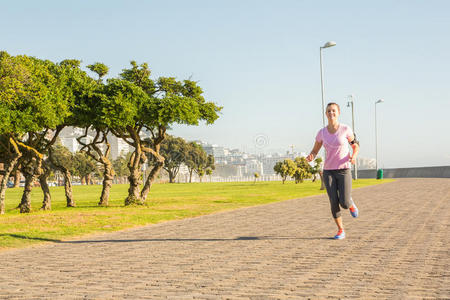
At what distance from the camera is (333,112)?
729 centimetres

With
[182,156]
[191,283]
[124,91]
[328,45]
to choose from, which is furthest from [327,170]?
[182,156]

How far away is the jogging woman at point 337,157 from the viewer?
722 cm

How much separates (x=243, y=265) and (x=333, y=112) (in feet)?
10.2

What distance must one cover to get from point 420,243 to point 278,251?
7.82 feet

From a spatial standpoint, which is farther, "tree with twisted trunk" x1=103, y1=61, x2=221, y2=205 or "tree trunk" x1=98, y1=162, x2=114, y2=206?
"tree trunk" x1=98, y1=162, x2=114, y2=206

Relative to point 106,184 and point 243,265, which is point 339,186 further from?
point 106,184

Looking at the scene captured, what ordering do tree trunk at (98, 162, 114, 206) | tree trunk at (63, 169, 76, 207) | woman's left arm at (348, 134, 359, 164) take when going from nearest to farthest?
woman's left arm at (348, 134, 359, 164), tree trunk at (63, 169, 76, 207), tree trunk at (98, 162, 114, 206)

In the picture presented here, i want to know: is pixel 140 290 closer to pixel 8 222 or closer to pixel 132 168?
pixel 8 222

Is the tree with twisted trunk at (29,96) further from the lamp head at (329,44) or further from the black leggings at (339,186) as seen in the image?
the lamp head at (329,44)

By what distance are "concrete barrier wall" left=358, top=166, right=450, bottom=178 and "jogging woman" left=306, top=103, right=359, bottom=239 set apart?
52.9 m

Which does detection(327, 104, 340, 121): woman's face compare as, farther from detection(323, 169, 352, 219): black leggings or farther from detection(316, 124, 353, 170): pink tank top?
detection(323, 169, 352, 219): black leggings

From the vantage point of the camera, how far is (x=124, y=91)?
55.6ft

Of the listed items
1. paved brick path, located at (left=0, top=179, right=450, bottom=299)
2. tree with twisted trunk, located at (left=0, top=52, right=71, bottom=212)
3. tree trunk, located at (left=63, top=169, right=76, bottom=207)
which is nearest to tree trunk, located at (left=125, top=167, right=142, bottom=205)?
tree trunk, located at (left=63, top=169, right=76, bottom=207)

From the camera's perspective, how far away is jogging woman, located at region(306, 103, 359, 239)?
7219 mm
